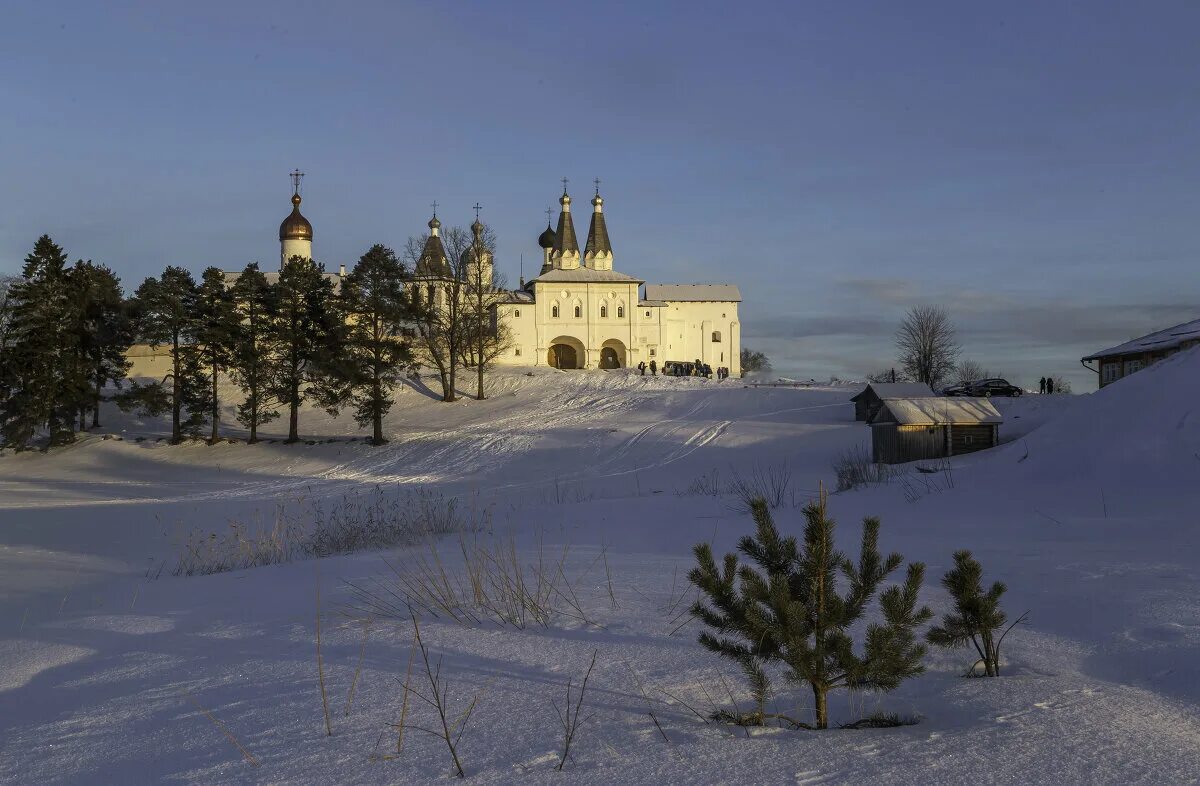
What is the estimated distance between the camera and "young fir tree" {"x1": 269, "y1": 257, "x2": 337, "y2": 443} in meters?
42.2

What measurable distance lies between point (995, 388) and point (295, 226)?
55096 mm

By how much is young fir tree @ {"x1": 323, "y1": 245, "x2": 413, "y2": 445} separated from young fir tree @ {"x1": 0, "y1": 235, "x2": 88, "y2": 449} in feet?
36.8

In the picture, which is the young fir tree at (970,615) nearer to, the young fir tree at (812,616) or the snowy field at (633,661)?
the snowy field at (633,661)

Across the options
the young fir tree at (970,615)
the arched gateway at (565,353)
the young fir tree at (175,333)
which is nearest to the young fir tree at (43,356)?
the young fir tree at (175,333)

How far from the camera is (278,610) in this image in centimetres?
677

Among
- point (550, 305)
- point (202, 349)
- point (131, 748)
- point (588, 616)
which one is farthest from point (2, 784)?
point (550, 305)

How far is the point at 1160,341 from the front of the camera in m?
42.5

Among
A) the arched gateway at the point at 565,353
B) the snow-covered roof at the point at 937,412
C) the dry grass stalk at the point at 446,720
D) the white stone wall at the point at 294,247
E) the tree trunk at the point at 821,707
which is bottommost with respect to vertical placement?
the dry grass stalk at the point at 446,720

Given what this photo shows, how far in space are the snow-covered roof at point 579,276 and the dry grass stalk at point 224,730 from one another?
7461cm

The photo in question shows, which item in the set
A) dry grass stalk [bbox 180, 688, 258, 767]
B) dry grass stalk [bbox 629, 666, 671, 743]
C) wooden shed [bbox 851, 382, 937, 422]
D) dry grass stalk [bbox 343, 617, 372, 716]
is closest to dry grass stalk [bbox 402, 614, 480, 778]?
dry grass stalk [bbox 343, 617, 372, 716]

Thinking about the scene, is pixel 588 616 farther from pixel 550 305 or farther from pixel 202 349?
pixel 550 305

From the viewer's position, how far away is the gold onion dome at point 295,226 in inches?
3142

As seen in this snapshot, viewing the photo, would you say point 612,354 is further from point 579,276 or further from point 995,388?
point 995,388

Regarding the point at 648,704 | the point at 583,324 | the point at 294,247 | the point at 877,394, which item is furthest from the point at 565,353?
the point at 648,704
